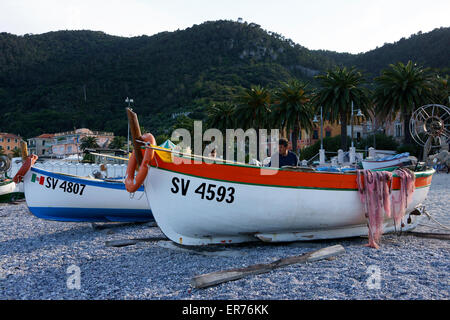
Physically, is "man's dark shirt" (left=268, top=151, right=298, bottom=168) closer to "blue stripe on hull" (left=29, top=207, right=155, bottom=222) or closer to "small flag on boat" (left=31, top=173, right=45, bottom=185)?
"blue stripe on hull" (left=29, top=207, right=155, bottom=222)

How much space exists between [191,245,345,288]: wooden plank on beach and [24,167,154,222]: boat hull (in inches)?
200

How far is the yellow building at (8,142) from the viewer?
315 ft

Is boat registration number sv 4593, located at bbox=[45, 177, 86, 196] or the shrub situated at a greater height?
boat registration number sv 4593, located at bbox=[45, 177, 86, 196]

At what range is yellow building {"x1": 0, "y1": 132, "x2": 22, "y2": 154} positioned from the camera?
95981mm

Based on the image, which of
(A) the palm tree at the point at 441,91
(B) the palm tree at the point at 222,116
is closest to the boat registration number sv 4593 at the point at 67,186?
(B) the palm tree at the point at 222,116

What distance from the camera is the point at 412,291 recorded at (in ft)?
13.0

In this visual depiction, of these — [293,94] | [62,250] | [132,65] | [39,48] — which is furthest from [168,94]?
[62,250]

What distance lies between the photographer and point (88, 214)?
9328 mm

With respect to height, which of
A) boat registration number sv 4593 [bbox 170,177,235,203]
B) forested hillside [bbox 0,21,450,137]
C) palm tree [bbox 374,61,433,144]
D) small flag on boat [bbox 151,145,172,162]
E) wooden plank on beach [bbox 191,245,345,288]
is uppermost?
forested hillside [bbox 0,21,450,137]

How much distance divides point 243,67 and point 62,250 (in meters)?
102

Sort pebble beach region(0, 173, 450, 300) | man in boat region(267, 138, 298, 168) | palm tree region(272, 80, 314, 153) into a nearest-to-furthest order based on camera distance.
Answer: pebble beach region(0, 173, 450, 300) < man in boat region(267, 138, 298, 168) < palm tree region(272, 80, 314, 153)

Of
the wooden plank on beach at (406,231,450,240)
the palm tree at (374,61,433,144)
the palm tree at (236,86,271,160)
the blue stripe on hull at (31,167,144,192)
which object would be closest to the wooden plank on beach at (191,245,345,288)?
the wooden plank on beach at (406,231,450,240)

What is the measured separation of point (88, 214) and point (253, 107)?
26.5m

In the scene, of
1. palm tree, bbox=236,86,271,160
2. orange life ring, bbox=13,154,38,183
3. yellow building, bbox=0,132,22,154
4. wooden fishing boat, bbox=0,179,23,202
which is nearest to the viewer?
orange life ring, bbox=13,154,38,183
